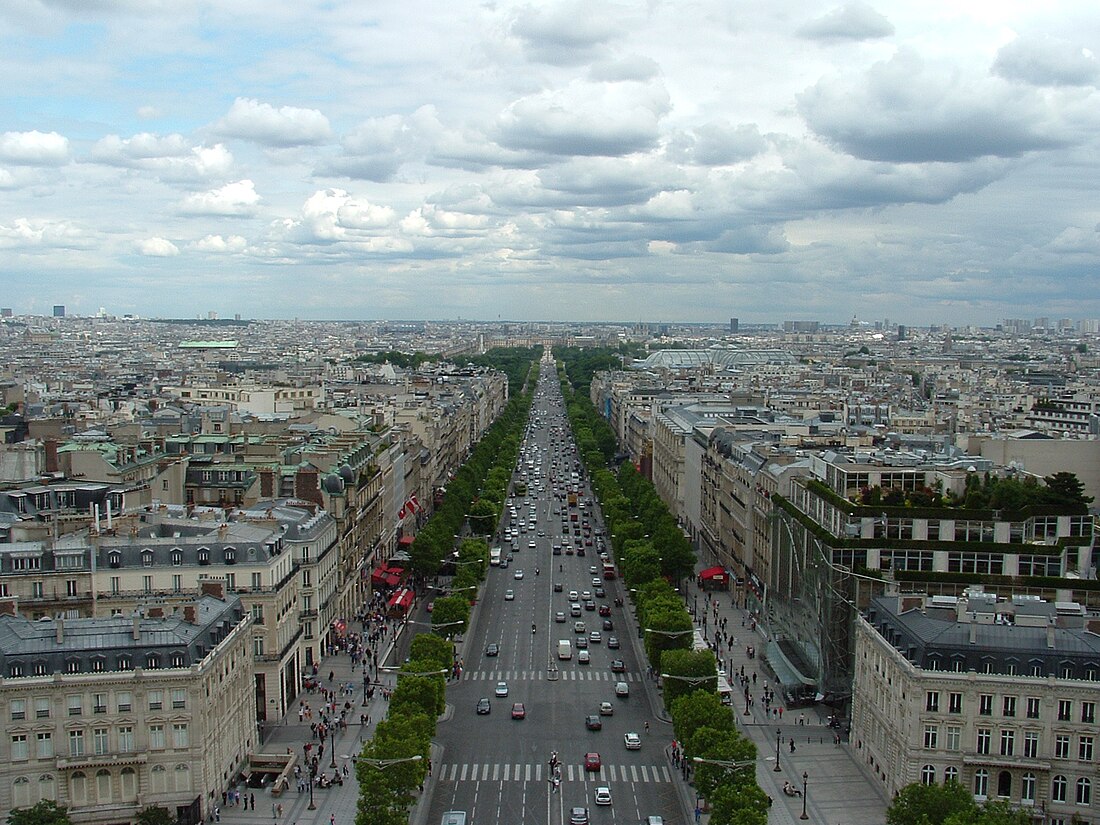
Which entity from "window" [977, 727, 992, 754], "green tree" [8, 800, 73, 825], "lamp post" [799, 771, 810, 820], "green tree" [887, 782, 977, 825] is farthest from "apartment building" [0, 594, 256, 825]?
"window" [977, 727, 992, 754]

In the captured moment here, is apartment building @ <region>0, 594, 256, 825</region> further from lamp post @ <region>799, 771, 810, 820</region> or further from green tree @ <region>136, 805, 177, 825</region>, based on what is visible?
lamp post @ <region>799, 771, 810, 820</region>

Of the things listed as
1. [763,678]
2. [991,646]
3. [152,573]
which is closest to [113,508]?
[152,573]

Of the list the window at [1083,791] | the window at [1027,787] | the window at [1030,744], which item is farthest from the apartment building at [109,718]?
the window at [1083,791]

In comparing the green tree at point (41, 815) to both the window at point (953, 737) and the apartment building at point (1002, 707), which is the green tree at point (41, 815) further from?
the window at point (953, 737)

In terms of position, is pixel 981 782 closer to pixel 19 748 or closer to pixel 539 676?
pixel 539 676

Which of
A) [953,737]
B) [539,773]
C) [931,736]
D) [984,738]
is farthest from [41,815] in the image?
[984,738]

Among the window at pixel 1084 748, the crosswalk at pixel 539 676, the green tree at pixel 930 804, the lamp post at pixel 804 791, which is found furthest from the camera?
the crosswalk at pixel 539 676
